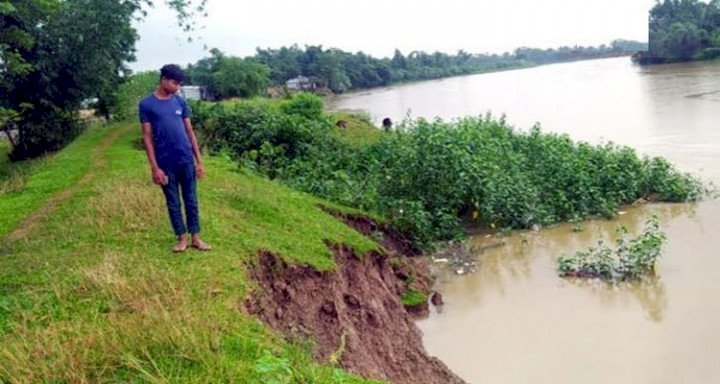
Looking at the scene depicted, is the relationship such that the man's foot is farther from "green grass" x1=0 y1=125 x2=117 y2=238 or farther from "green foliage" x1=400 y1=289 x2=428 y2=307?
"green foliage" x1=400 y1=289 x2=428 y2=307

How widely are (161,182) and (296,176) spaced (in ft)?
27.8

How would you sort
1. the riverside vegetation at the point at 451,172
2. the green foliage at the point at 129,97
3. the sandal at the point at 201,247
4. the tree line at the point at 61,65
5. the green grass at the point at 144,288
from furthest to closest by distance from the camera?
the green foliage at the point at 129,97 < the tree line at the point at 61,65 < the riverside vegetation at the point at 451,172 < the sandal at the point at 201,247 < the green grass at the point at 144,288

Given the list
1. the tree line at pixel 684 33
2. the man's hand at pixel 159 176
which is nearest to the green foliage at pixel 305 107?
the man's hand at pixel 159 176

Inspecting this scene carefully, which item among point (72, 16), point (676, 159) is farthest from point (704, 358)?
point (72, 16)

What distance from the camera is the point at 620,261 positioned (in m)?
10.2

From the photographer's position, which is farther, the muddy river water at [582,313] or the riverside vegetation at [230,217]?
the muddy river water at [582,313]

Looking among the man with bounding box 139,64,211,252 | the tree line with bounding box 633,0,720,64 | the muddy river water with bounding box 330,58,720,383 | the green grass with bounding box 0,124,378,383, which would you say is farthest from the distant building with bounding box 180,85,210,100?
the tree line with bounding box 633,0,720,64

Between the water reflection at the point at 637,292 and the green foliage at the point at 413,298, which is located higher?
the green foliage at the point at 413,298

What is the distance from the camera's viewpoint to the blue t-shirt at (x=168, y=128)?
5.70 metres

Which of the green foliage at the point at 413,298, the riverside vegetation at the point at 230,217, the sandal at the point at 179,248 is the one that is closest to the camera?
the riverside vegetation at the point at 230,217

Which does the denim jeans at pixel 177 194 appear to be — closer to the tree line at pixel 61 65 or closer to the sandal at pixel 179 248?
the sandal at pixel 179 248

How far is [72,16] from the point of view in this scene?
21250 mm

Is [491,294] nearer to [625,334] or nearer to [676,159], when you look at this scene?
[625,334]

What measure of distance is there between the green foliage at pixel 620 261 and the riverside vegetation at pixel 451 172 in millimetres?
2413
